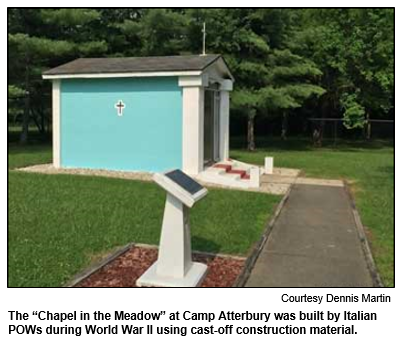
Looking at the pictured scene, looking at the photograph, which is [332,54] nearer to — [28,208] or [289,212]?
[289,212]

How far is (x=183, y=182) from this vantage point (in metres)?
4.91

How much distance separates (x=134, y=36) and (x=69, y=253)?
2145cm

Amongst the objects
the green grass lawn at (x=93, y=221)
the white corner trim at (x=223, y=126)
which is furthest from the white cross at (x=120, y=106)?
the white corner trim at (x=223, y=126)

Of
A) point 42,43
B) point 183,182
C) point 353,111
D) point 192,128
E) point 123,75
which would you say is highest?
point 42,43

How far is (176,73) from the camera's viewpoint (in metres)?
12.3

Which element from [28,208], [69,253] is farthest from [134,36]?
[69,253]

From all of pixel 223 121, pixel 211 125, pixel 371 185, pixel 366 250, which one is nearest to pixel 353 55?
pixel 223 121

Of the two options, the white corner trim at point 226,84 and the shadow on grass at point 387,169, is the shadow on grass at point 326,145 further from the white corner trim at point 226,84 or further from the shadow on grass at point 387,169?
the white corner trim at point 226,84

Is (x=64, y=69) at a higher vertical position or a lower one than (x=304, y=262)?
higher

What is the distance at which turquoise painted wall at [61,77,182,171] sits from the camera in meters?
12.8

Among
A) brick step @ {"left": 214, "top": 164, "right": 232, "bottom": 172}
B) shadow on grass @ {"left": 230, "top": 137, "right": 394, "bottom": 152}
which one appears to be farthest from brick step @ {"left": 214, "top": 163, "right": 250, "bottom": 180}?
shadow on grass @ {"left": 230, "top": 137, "right": 394, "bottom": 152}

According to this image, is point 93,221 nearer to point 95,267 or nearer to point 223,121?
point 95,267

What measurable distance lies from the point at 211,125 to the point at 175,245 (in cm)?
989

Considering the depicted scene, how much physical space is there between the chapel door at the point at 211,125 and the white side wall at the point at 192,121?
55.3 inches
